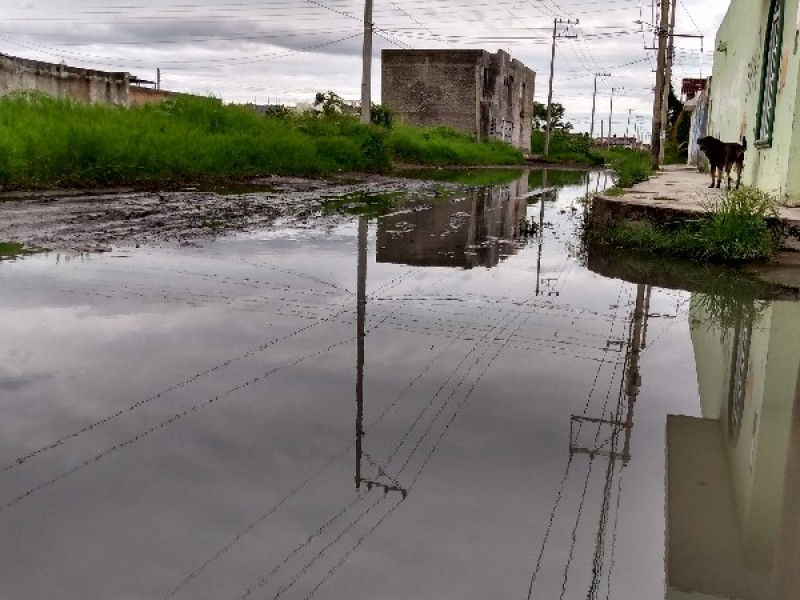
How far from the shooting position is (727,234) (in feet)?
28.3

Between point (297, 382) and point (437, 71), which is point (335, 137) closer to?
point (297, 382)

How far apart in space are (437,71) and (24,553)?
56.6 metres

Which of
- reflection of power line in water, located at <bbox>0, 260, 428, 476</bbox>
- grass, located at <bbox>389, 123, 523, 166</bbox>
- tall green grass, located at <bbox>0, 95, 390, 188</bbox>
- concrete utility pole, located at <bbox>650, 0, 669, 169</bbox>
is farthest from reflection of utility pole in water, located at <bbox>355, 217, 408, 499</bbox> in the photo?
grass, located at <bbox>389, 123, 523, 166</bbox>

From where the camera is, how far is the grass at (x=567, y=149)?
6444 centimetres

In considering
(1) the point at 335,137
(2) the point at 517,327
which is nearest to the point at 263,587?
(2) the point at 517,327

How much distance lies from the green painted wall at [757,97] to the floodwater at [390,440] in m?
4.82

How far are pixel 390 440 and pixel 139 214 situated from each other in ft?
28.9

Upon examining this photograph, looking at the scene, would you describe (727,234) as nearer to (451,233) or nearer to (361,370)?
(451,233)

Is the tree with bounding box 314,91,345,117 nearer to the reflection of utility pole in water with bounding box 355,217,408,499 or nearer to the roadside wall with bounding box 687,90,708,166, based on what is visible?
the roadside wall with bounding box 687,90,708,166

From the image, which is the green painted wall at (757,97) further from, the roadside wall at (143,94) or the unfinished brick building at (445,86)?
the unfinished brick building at (445,86)

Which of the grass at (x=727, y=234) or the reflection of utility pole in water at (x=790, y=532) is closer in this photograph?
the reflection of utility pole in water at (x=790, y=532)

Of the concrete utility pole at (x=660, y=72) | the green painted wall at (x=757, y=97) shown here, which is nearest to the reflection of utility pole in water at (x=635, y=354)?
the green painted wall at (x=757, y=97)

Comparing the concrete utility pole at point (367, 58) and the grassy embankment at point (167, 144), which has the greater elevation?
the concrete utility pole at point (367, 58)

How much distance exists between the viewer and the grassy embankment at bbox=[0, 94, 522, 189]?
50.3 ft
